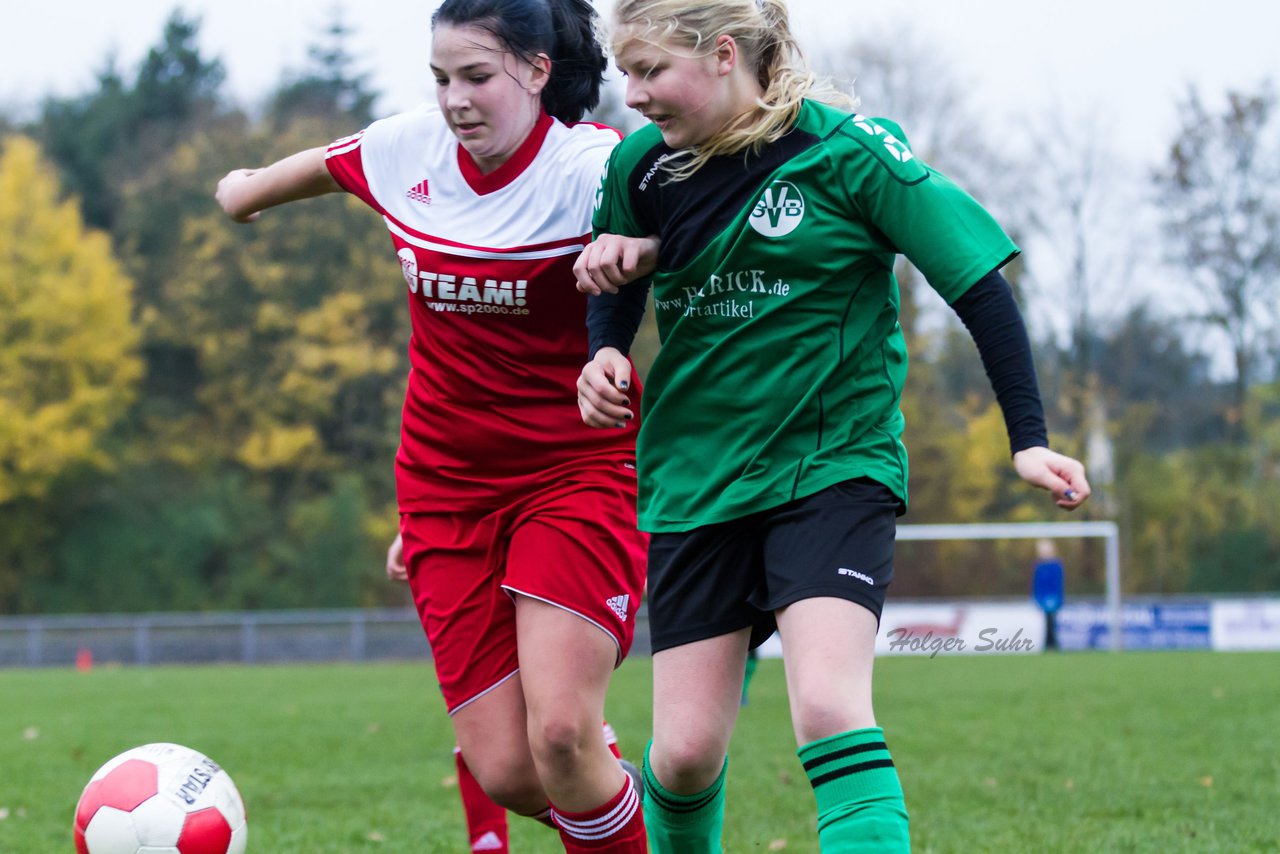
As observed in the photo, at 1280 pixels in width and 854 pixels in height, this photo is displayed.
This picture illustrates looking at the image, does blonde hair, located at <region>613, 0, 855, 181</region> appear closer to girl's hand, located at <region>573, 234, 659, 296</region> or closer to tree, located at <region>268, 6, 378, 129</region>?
girl's hand, located at <region>573, 234, 659, 296</region>

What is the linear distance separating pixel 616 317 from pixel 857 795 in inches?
48.6

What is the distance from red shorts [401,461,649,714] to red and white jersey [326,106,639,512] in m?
0.06

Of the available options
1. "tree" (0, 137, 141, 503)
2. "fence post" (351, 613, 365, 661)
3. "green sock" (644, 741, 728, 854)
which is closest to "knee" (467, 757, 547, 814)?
"green sock" (644, 741, 728, 854)

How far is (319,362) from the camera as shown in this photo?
120ft

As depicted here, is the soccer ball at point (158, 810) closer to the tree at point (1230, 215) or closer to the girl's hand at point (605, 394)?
the girl's hand at point (605, 394)

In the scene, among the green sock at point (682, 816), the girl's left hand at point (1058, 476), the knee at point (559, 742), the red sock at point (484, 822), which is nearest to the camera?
the girl's left hand at point (1058, 476)

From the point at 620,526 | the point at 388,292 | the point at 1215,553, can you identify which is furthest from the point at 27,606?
the point at 620,526

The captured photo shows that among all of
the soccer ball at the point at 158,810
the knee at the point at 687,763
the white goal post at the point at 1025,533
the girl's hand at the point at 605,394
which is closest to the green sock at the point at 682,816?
the knee at the point at 687,763

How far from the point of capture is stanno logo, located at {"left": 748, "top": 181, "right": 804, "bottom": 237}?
309cm

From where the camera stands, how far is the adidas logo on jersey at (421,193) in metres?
3.85

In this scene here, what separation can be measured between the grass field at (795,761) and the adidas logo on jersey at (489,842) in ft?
2.65

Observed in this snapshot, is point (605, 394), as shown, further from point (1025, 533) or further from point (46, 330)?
point (46, 330)

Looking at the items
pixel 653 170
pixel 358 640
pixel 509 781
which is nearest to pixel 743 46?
pixel 653 170

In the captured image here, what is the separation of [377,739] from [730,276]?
724 cm
